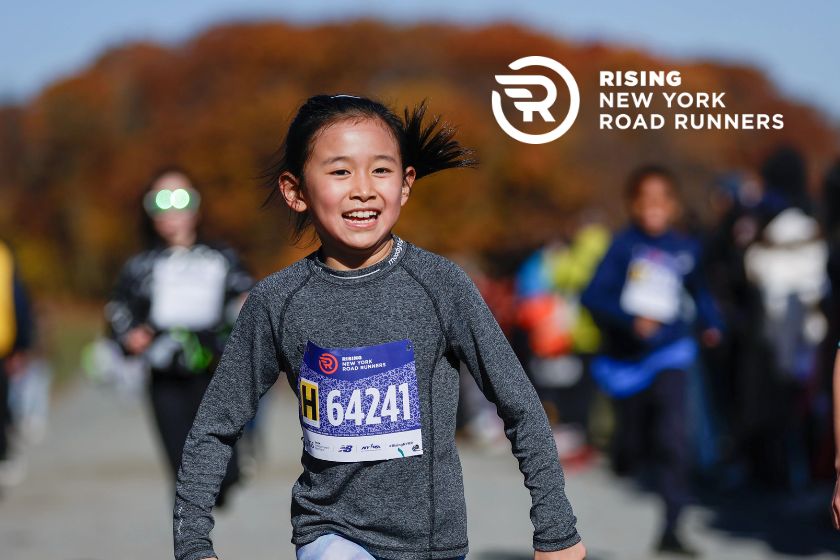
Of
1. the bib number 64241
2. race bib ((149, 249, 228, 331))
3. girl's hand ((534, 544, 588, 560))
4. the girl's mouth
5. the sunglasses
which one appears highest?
the sunglasses

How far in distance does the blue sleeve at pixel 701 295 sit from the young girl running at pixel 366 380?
4.31 metres

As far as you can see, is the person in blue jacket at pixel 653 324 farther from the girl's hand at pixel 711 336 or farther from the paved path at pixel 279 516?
the paved path at pixel 279 516

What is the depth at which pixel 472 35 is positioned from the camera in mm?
55812

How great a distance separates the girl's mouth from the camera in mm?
3201

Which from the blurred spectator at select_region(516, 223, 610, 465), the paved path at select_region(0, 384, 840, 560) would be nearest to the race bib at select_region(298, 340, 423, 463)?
the paved path at select_region(0, 384, 840, 560)

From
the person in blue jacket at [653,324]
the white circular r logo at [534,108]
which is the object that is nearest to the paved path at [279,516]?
the person in blue jacket at [653,324]

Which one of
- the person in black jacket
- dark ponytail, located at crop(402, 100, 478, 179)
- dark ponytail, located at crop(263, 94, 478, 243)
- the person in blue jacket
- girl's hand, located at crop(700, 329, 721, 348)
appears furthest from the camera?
girl's hand, located at crop(700, 329, 721, 348)

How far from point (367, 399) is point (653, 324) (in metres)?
4.11

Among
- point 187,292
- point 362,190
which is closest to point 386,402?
point 362,190

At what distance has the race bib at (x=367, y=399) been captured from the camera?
3121 millimetres

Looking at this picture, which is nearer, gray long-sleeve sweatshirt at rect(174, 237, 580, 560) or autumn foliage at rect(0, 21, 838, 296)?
gray long-sleeve sweatshirt at rect(174, 237, 580, 560)

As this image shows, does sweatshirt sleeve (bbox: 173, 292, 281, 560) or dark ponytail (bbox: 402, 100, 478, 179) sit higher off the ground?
dark ponytail (bbox: 402, 100, 478, 179)

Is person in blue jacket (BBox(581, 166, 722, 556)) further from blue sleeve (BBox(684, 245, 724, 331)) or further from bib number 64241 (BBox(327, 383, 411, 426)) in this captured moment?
bib number 64241 (BBox(327, 383, 411, 426))

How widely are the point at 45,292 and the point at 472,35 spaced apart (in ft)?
70.0
